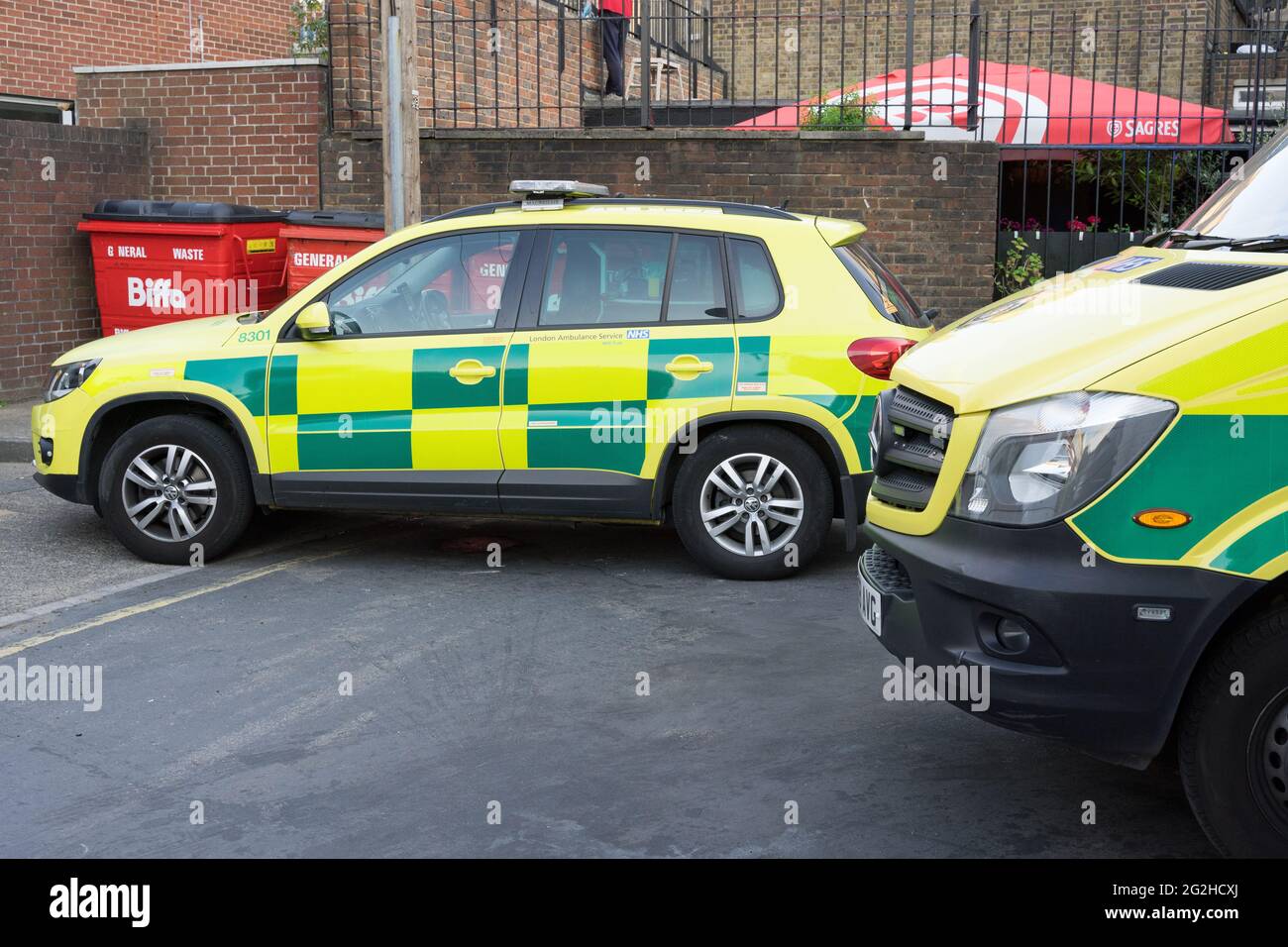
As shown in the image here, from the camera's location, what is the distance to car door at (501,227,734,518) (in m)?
6.70

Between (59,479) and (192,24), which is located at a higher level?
(192,24)

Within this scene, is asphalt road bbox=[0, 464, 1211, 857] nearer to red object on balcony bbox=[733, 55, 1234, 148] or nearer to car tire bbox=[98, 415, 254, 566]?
car tire bbox=[98, 415, 254, 566]

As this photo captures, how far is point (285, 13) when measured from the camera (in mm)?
19250

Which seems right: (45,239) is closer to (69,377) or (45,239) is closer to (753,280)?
(69,377)

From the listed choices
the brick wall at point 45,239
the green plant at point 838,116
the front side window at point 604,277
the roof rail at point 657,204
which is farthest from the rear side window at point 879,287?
the brick wall at point 45,239

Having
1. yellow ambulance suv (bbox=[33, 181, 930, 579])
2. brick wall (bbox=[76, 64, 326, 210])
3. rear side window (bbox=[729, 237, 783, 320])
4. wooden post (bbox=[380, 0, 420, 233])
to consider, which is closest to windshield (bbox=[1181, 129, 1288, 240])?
yellow ambulance suv (bbox=[33, 181, 930, 579])

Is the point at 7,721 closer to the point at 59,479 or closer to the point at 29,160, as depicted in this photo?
the point at 59,479

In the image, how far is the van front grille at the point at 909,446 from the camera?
387 centimetres

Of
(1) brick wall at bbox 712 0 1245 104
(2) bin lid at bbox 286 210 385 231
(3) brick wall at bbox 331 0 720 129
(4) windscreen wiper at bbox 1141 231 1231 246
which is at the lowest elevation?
(4) windscreen wiper at bbox 1141 231 1231 246

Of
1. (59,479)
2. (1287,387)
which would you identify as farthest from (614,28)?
(1287,387)

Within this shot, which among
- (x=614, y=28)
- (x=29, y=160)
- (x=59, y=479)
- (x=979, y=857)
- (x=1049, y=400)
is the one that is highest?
(x=614, y=28)

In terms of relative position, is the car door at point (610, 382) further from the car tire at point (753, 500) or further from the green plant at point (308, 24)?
the green plant at point (308, 24)

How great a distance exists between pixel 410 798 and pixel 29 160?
359 inches

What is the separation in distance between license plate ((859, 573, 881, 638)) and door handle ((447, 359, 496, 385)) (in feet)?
9.54
